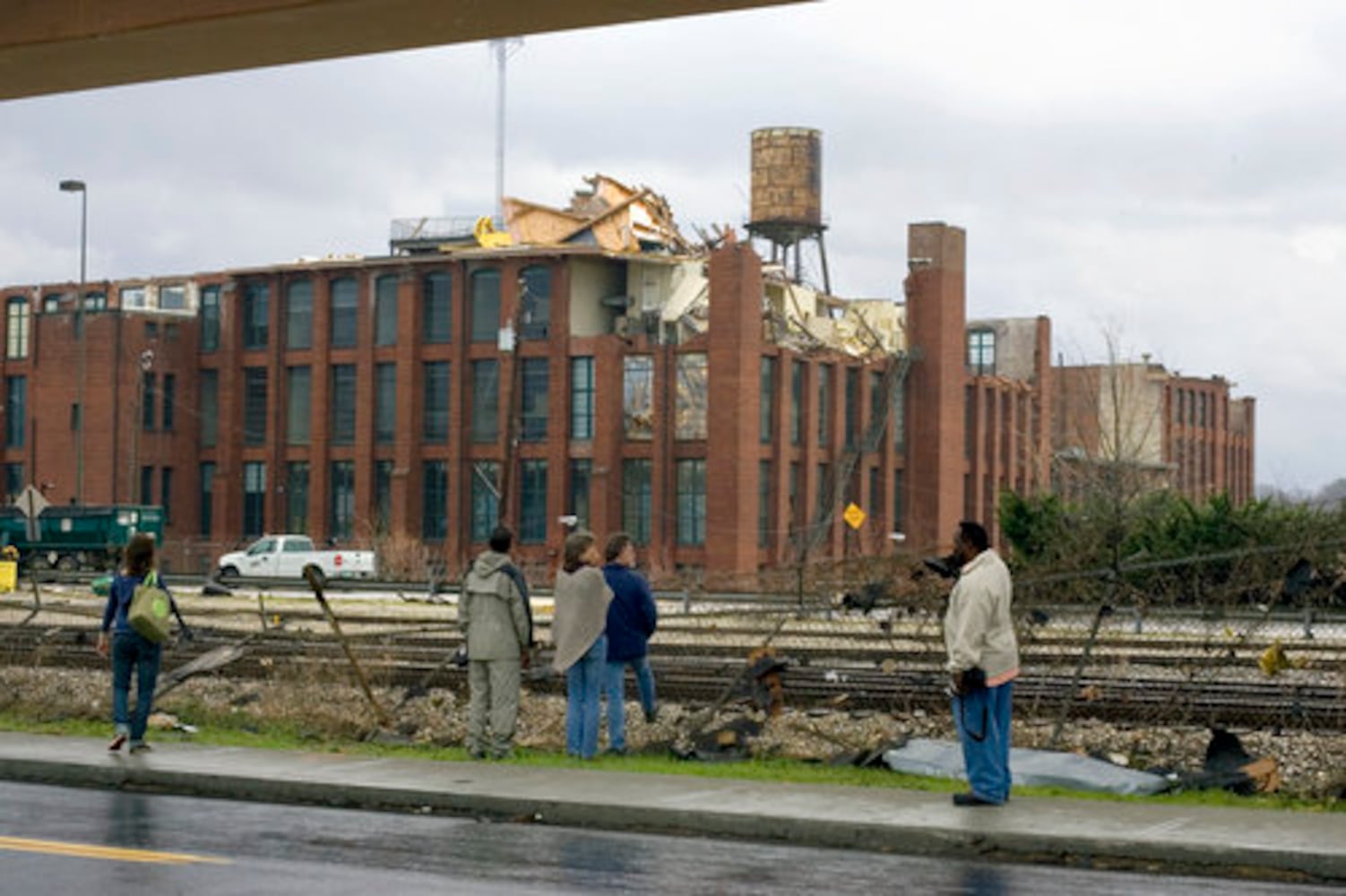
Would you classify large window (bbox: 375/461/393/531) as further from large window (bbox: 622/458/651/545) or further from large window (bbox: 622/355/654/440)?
large window (bbox: 622/355/654/440)

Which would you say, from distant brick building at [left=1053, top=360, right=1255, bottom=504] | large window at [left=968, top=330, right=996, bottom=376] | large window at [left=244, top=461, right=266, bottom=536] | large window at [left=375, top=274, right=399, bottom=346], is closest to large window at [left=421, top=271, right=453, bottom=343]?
large window at [left=375, top=274, right=399, bottom=346]

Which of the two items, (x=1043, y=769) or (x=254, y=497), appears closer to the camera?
(x=1043, y=769)

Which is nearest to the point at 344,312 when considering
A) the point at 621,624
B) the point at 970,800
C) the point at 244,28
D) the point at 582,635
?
the point at 621,624

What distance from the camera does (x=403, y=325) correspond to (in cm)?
7575

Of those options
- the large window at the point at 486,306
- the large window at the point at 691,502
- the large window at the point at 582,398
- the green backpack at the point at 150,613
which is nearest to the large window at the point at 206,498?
the large window at the point at 486,306

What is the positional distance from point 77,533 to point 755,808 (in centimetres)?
5788

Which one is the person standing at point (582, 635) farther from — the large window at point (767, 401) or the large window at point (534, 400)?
the large window at point (534, 400)

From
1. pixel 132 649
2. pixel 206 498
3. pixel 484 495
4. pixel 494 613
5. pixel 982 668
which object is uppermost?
pixel 484 495

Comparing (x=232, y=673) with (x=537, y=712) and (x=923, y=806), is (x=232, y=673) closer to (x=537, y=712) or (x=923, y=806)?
(x=537, y=712)

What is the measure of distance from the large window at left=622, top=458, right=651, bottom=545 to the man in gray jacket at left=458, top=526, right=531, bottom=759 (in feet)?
180

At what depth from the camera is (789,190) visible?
85062 millimetres

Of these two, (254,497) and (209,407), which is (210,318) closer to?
(209,407)

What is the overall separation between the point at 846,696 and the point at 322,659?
20.3 ft

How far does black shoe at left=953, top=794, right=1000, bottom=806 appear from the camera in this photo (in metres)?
12.8
